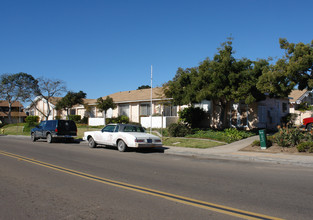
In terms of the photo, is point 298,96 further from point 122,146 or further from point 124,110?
point 122,146

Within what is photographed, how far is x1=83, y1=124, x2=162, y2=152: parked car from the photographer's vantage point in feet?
46.6

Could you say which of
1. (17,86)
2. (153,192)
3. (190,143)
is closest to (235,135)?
(190,143)

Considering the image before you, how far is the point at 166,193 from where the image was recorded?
613cm

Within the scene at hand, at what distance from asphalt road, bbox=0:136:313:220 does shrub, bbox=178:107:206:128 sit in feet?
50.9

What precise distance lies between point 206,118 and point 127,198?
21533 millimetres

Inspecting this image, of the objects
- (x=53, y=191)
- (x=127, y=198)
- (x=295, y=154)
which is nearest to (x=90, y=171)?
(x=53, y=191)

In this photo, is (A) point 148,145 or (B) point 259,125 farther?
(B) point 259,125

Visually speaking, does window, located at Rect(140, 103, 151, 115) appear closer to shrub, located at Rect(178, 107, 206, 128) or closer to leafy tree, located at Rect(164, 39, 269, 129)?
shrub, located at Rect(178, 107, 206, 128)

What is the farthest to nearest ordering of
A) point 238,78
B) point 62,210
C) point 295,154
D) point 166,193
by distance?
point 238,78 < point 295,154 < point 166,193 < point 62,210

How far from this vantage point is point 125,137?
47.7 feet

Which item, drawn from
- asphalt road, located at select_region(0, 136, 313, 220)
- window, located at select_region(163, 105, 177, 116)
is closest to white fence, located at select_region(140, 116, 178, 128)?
window, located at select_region(163, 105, 177, 116)

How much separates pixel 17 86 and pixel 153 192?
2153 inches

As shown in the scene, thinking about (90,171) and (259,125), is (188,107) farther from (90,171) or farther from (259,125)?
(90,171)

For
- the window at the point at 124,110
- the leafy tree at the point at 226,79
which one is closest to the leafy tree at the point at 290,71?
the leafy tree at the point at 226,79
